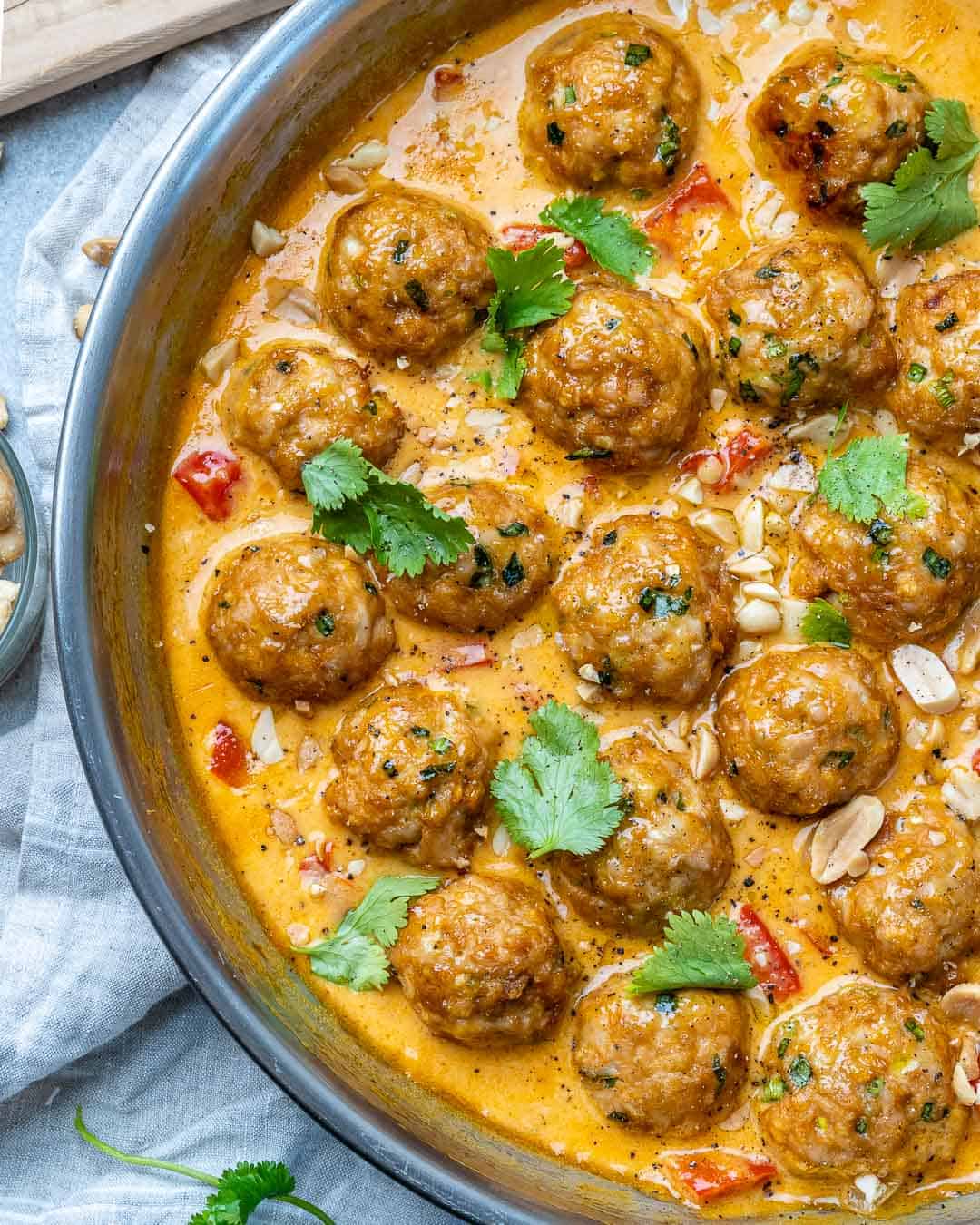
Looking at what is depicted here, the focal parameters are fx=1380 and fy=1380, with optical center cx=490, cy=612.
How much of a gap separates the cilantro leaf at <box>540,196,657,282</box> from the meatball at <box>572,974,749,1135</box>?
2.18m

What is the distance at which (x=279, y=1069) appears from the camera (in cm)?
387

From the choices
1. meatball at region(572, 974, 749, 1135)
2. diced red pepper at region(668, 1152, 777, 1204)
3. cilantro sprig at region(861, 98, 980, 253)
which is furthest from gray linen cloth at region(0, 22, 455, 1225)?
cilantro sprig at region(861, 98, 980, 253)

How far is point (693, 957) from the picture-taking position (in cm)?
397

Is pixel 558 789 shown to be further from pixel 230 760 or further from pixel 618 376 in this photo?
pixel 618 376

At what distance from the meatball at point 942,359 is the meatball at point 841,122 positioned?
39 centimetres

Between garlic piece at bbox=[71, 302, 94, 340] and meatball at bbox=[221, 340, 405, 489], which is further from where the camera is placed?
garlic piece at bbox=[71, 302, 94, 340]

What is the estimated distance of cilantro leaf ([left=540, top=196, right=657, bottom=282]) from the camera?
163 inches

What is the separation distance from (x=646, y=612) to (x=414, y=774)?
81 centimetres

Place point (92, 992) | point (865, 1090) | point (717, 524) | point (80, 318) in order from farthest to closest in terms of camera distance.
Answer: point (80, 318) < point (92, 992) < point (717, 524) < point (865, 1090)

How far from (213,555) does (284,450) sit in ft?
1.50

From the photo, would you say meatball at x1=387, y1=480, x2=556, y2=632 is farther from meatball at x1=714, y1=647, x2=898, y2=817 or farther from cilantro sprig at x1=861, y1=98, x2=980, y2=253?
cilantro sprig at x1=861, y1=98, x2=980, y2=253

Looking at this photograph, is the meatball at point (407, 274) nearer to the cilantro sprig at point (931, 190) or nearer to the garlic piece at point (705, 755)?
the cilantro sprig at point (931, 190)

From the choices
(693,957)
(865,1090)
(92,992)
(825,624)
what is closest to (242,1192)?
(92,992)

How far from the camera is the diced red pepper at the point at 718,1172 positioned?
415cm
